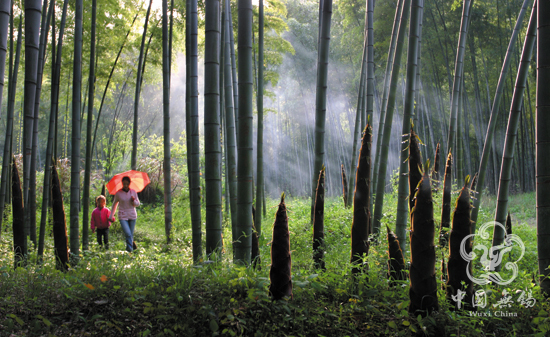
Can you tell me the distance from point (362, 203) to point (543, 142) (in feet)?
3.41

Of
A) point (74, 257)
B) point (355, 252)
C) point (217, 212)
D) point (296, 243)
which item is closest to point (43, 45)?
point (74, 257)

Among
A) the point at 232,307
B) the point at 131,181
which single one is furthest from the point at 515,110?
the point at 131,181

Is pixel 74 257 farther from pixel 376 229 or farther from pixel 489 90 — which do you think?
pixel 489 90

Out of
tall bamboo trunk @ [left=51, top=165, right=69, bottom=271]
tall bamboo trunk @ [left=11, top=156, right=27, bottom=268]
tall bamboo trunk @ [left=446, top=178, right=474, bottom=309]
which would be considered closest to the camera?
tall bamboo trunk @ [left=446, top=178, right=474, bottom=309]

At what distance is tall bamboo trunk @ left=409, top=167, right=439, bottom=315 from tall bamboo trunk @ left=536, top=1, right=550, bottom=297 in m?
0.72

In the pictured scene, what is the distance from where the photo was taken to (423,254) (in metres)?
1.76

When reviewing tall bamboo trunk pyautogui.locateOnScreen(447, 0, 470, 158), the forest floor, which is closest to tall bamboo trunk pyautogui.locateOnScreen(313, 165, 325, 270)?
the forest floor

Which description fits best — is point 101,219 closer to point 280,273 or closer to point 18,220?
point 18,220

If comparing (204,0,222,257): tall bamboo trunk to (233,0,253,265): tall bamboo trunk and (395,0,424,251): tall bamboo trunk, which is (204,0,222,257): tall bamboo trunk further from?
(395,0,424,251): tall bamboo trunk

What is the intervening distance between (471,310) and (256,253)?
5.79 ft

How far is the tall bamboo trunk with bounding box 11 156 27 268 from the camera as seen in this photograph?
3.46m

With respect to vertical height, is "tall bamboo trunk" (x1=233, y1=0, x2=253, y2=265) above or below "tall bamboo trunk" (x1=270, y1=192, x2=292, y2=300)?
above

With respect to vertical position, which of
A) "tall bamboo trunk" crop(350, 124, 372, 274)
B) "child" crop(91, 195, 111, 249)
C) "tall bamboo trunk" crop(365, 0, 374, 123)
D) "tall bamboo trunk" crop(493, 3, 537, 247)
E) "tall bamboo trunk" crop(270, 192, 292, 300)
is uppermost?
"tall bamboo trunk" crop(365, 0, 374, 123)

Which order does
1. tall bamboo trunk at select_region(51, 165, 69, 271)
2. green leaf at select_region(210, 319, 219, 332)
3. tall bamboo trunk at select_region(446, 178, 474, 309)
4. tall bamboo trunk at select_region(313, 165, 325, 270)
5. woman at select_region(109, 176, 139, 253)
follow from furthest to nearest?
woman at select_region(109, 176, 139, 253) → tall bamboo trunk at select_region(51, 165, 69, 271) → tall bamboo trunk at select_region(313, 165, 325, 270) → tall bamboo trunk at select_region(446, 178, 474, 309) → green leaf at select_region(210, 319, 219, 332)
